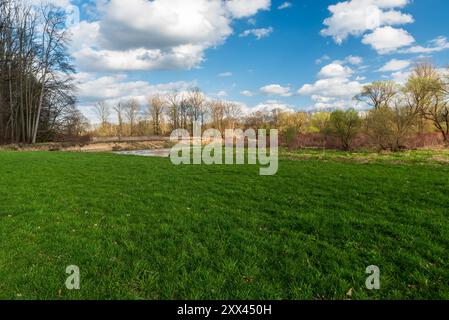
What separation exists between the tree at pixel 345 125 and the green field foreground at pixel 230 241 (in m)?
16.9

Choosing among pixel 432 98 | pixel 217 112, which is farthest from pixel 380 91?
pixel 217 112

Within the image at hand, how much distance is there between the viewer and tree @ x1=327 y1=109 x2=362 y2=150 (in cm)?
2447

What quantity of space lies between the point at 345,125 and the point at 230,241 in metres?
23.7

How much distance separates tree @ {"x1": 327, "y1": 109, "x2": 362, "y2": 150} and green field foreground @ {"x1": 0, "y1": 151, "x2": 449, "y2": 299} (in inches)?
666

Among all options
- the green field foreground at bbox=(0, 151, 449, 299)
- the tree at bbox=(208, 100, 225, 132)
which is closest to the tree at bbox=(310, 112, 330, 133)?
the green field foreground at bbox=(0, 151, 449, 299)

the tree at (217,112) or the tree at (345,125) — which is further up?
the tree at (217,112)

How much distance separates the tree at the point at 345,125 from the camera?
24.5 meters

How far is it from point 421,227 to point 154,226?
498 centimetres

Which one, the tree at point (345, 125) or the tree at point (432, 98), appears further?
the tree at point (432, 98)

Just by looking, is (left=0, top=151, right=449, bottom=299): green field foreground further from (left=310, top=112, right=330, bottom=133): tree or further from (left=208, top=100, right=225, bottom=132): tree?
(left=208, top=100, right=225, bottom=132): tree

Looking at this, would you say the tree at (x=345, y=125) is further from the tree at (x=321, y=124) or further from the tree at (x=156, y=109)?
the tree at (x=156, y=109)

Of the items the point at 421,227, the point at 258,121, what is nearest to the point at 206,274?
the point at 421,227

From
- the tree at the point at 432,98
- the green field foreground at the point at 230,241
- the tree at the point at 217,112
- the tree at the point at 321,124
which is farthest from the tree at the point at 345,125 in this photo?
the tree at the point at 217,112

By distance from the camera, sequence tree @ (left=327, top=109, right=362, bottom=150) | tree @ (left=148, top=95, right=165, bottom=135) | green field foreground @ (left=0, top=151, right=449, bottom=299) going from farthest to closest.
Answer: tree @ (left=148, top=95, right=165, bottom=135)
tree @ (left=327, top=109, right=362, bottom=150)
green field foreground @ (left=0, top=151, right=449, bottom=299)
